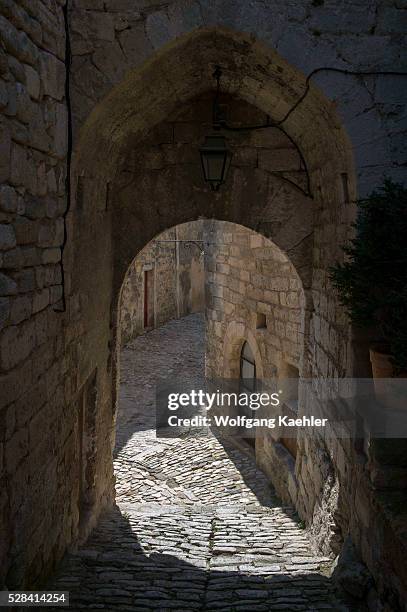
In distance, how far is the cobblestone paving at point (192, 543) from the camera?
145 inches

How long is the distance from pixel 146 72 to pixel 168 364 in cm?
1045

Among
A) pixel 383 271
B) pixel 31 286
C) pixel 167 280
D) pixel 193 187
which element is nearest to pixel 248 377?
pixel 193 187

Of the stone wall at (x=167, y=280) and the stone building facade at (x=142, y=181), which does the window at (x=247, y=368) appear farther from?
the stone wall at (x=167, y=280)

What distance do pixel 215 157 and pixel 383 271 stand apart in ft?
6.59

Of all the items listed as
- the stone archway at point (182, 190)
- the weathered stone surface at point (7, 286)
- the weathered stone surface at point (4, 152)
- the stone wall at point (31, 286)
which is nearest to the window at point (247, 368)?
the stone archway at point (182, 190)

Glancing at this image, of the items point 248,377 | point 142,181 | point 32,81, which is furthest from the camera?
point 248,377

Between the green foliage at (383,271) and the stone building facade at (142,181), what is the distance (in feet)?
1.63

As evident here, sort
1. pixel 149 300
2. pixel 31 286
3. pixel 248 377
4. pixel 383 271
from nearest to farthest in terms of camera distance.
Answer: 1. pixel 31 286
2. pixel 383 271
3. pixel 248 377
4. pixel 149 300

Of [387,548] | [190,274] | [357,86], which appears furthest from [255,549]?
[190,274]

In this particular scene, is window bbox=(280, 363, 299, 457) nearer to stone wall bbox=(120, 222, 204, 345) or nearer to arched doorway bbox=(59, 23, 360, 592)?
arched doorway bbox=(59, 23, 360, 592)

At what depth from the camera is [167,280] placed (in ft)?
63.9

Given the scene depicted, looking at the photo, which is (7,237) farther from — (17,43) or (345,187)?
(345,187)

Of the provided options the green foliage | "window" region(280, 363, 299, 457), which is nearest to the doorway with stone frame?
"window" region(280, 363, 299, 457)

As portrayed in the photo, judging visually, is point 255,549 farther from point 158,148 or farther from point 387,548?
point 158,148
